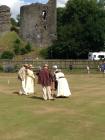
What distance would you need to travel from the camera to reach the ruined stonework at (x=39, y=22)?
9525cm

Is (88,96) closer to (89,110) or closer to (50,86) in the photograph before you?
(50,86)

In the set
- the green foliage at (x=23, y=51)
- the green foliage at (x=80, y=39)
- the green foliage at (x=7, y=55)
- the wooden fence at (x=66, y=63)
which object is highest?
the green foliage at (x=80, y=39)

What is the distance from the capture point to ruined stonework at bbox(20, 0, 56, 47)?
95250 mm

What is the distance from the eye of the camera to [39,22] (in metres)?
97.2

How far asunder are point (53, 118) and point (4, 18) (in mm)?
79821

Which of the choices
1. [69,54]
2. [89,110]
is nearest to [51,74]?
[89,110]

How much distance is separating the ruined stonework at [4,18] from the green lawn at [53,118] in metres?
69.7

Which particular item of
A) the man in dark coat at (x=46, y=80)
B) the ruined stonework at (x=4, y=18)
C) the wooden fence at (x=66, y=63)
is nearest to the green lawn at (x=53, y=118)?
the man in dark coat at (x=46, y=80)

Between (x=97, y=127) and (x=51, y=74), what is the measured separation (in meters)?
9.48

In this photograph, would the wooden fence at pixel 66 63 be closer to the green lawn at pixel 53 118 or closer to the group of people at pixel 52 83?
the group of people at pixel 52 83

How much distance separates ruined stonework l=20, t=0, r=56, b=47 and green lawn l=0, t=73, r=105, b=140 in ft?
222

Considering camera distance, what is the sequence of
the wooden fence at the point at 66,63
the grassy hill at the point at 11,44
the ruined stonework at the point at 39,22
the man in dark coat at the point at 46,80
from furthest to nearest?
the ruined stonework at the point at 39,22 < the grassy hill at the point at 11,44 < the wooden fence at the point at 66,63 < the man in dark coat at the point at 46,80

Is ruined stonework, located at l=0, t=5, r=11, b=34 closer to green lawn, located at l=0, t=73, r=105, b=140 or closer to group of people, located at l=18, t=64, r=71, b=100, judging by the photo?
group of people, located at l=18, t=64, r=71, b=100

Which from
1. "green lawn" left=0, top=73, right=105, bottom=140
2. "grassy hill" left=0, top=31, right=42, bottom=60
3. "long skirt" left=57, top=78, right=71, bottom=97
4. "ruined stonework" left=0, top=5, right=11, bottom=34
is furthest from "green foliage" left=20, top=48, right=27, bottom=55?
"long skirt" left=57, top=78, right=71, bottom=97
